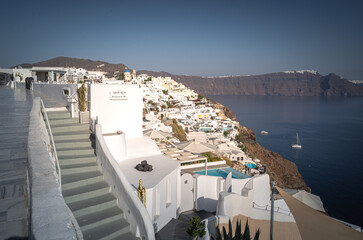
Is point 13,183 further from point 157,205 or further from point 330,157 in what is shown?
point 330,157

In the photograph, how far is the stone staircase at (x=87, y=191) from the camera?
347 cm

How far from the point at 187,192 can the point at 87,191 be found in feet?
16.1

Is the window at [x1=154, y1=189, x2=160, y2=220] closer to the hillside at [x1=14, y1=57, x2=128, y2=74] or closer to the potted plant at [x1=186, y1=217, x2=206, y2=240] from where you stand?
the potted plant at [x1=186, y1=217, x2=206, y2=240]

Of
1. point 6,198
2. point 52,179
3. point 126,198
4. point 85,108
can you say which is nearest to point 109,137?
point 85,108

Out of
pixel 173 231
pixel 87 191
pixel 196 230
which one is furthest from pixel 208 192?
pixel 87 191

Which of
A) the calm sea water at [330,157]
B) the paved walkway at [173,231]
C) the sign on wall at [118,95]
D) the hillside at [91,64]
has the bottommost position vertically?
the calm sea water at [330,157]

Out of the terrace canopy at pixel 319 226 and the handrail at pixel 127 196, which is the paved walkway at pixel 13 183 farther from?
the terrace canopy at pixel 319 226

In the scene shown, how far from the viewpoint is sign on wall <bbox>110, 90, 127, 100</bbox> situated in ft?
23.3

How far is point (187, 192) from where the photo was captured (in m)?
8.44

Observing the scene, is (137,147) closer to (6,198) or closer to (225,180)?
(225,180)

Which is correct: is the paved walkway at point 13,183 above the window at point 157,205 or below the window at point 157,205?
above

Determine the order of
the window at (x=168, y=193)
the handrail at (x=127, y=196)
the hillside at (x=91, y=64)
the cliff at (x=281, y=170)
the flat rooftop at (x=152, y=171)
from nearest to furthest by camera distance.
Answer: the handrail at (x=127, y=196), the flat rooftop at (x=152, y=171), the window at (x=168, y=193), the cliff at (x=281, y=170), the hillside at (x=91, y=64)

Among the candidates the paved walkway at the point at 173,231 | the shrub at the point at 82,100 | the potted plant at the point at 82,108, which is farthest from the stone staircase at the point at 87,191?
the paved walkway at the point at 173,231

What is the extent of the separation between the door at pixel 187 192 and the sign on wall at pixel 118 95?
307 cm
